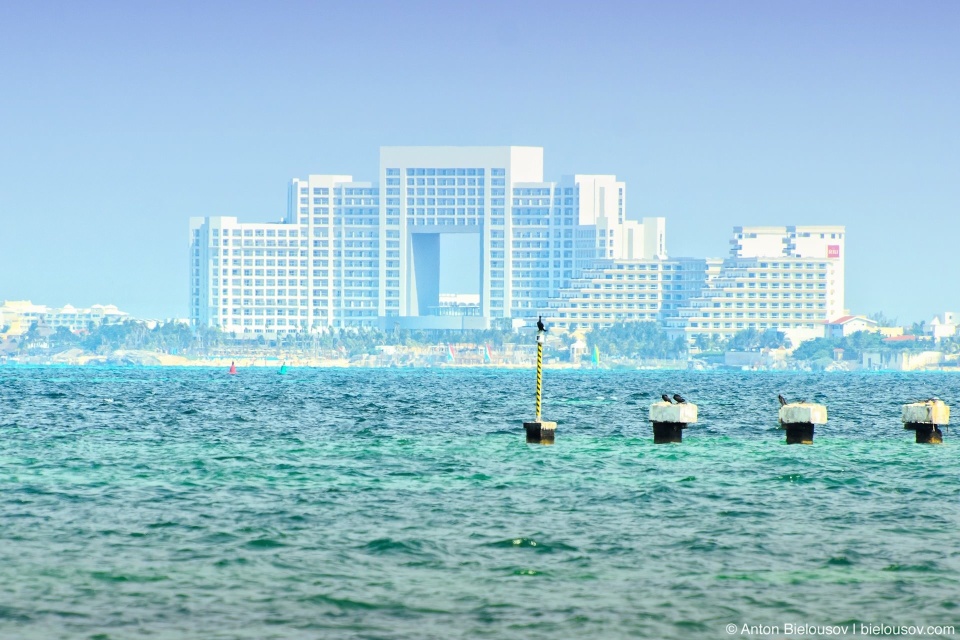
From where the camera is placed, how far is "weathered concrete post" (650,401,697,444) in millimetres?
58562

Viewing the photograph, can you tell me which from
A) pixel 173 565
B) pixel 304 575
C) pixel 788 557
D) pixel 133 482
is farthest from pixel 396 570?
pixel 133 482

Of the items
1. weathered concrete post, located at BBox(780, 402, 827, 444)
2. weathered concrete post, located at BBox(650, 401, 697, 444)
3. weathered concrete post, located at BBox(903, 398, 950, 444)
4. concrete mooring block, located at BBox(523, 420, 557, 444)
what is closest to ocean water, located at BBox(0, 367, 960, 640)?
weathered concrete post, located at BBox(650, 401, 697, 444)

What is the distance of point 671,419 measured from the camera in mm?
58656

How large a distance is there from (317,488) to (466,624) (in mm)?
18260

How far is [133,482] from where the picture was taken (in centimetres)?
4191

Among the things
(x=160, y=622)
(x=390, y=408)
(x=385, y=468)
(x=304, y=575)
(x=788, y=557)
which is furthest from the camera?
(x=390, y=408)

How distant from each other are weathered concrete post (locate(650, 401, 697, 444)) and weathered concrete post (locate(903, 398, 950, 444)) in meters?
8.64

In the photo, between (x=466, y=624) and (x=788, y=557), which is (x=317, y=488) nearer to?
(x=788, y=557)

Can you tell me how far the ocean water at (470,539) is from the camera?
23203 millimetres

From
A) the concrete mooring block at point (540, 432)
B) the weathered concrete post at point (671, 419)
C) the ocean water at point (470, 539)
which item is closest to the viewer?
the ocean water at point (470, 539)

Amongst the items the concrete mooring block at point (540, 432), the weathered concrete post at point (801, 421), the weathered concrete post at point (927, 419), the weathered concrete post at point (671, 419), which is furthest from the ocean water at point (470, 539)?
the weathered concrete post at point (801, 421)

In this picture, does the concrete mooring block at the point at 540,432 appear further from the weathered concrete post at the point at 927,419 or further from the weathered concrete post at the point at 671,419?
the weathered concrete post at the point at 927,419

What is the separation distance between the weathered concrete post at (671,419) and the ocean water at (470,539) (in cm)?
73

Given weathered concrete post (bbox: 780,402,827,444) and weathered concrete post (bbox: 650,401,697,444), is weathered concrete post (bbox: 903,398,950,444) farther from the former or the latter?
weathered concrete post (bbox: 650,401,697,444)
